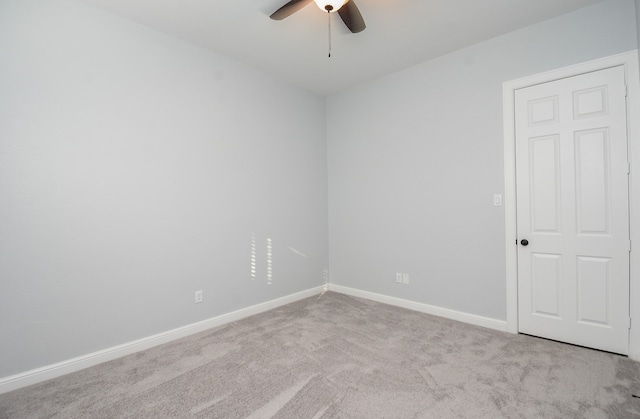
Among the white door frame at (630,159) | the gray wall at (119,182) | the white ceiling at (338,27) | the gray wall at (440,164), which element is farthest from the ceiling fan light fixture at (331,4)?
the white door frame at (630,159)

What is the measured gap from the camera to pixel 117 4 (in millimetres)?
2395

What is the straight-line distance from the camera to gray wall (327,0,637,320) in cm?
271

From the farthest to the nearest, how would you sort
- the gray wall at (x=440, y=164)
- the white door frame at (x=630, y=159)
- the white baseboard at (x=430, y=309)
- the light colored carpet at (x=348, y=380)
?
1. the white baseboard at (x=430, y=309)
2. the gray wall at (x=440, y=164)
3. the white door frame at (x=630, y=159)
4. the light colored carpet at (x=348, y=380)

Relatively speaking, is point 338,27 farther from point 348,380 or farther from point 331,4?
point 348,380

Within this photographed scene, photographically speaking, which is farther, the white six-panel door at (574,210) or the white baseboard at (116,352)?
the white six-panel door at (574,210)

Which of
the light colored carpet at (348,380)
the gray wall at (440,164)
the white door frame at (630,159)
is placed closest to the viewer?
the light colored carpet at (348,380)

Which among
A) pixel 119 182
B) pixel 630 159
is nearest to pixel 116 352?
pixel 119 182

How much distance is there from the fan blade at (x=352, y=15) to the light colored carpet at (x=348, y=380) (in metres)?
2.64

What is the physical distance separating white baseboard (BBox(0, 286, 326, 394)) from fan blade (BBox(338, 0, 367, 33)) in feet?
9.81

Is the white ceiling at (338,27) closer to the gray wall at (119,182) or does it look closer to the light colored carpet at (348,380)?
the gray wall at (119,182)

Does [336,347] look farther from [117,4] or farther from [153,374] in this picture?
[117,4]

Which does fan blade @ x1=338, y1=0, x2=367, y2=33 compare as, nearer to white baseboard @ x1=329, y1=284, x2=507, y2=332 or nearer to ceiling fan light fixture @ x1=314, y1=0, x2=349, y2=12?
ceiling fan light fixture @ x1=314, y1=0, x2=349, y2=12

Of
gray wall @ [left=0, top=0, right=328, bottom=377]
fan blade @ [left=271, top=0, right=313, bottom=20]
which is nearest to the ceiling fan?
fan blade @ [left=271, top=0, right=313, bottom=20]

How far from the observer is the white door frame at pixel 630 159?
2326 millimetres
